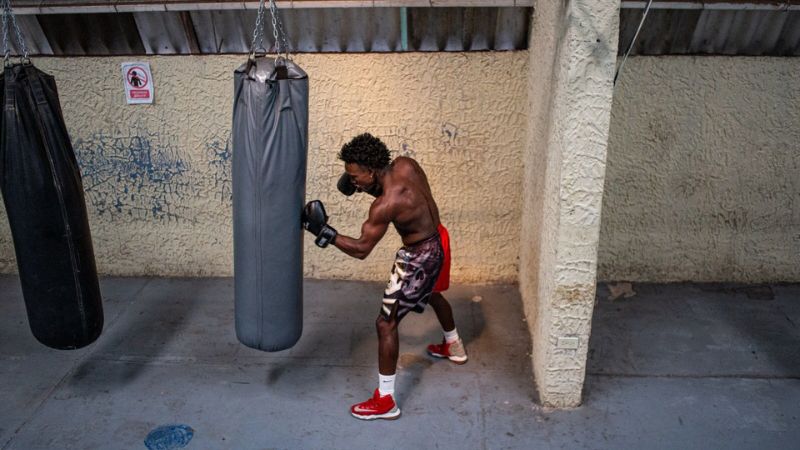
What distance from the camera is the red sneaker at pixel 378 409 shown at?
418 centimetres

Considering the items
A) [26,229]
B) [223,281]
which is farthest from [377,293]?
[26,229]

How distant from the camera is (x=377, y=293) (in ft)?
18.9

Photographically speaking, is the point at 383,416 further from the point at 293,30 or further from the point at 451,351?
the point at 293,30

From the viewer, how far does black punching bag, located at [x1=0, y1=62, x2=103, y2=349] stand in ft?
12.3

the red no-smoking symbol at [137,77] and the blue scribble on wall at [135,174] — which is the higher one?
the red no-smoking symbol at [137,77]

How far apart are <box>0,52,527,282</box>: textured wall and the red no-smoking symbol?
0.32 ft

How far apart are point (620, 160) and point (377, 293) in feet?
7.20

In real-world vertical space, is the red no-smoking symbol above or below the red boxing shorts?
above

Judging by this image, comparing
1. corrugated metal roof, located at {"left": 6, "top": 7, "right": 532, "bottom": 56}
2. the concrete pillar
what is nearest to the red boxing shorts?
the concrete pillar

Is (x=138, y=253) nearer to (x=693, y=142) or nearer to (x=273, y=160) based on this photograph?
(x=273, y=160)

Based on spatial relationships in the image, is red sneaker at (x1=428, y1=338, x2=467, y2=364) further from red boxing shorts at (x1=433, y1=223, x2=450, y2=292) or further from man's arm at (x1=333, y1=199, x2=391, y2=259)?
man's arm at (x1=333, y1=199, x2=391, y2=259)

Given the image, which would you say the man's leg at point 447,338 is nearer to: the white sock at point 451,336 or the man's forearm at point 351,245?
the white sock at point 451,336

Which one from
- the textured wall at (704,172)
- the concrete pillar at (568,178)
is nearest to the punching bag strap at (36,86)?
the concrete pillar at (568,178)

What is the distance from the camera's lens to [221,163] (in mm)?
5680
